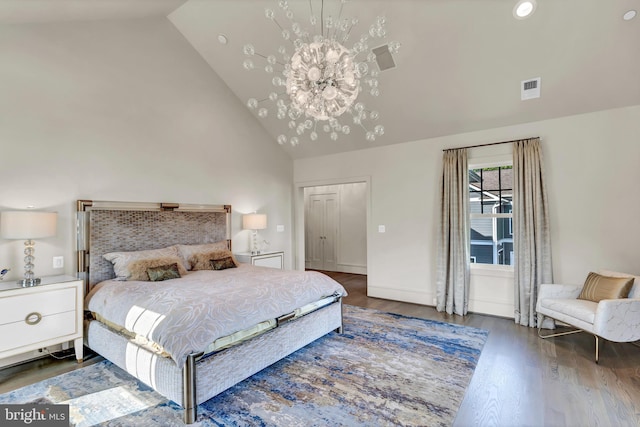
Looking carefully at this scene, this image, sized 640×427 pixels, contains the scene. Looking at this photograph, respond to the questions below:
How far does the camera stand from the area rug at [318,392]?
6.87 ft

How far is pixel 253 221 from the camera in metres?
4.99

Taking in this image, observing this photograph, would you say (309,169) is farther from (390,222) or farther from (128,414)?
(128,414)

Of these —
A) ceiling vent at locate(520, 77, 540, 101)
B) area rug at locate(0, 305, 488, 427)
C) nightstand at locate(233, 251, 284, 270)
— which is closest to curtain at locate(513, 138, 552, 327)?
ceiling vent at locate(520, 77, 540, 101)

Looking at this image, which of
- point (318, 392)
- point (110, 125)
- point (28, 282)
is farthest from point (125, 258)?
point (318, 392)

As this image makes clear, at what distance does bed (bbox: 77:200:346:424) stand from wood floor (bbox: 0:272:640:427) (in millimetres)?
841

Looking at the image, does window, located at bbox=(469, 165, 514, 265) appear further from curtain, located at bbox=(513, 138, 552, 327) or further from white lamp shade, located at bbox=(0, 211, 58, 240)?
white lamp shade, located at bbox=(0, 211, 58, 240)

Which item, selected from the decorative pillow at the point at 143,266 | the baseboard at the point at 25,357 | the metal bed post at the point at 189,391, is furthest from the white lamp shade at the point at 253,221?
the metal bed post at the point at 189,391

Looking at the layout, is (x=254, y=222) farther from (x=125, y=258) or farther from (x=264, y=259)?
(x=125, y=258)

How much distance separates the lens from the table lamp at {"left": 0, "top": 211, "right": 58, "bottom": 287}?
104 inches

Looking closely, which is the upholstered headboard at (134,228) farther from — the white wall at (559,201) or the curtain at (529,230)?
the curtain at (529,230)

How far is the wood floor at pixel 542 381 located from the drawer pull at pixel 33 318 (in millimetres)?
481

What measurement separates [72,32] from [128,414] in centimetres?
381

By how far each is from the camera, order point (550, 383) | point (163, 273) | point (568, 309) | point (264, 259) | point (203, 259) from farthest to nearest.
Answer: point (264, 259) < point (203, 259) < point (163, 273) < point (568, 309) < point (550, 383)

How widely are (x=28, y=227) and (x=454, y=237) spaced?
4.74m
